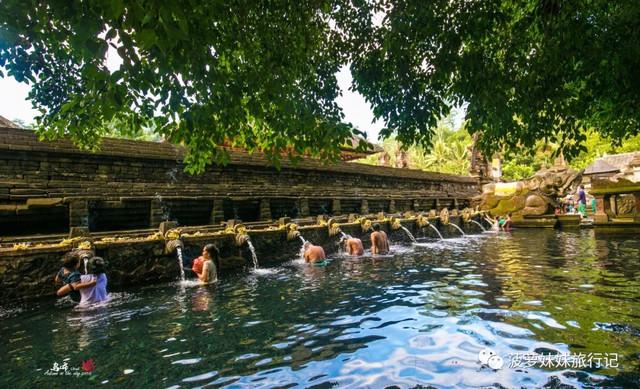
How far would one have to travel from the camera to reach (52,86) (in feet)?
25.8

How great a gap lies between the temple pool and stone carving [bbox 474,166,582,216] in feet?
56.9

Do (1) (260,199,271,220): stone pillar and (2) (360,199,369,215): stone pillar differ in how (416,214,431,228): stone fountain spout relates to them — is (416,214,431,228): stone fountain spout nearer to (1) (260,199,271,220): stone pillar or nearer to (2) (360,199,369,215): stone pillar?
(2) (360,199,369,215): stone pillar

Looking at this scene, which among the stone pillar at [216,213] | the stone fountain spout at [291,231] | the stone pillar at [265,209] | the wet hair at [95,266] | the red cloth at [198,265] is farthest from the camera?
the stone pillar at [265,209]

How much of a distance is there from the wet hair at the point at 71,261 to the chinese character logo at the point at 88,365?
3.59 metres

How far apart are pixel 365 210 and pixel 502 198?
43.1ft

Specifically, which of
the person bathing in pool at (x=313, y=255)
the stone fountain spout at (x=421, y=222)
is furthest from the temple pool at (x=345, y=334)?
the stone fountain spout at (x=421, y=222)

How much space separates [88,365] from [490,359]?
4.80 meters

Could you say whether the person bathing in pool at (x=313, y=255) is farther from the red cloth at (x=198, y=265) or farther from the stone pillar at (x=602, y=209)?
the stone pillar at (x=602, y=209)

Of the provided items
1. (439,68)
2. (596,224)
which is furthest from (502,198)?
(439,68)

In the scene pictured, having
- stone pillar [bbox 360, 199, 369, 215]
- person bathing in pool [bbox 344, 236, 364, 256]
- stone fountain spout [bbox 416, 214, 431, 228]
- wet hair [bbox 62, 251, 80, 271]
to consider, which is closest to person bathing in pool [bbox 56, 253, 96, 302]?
wet hair [bbox 62, 251, 80, 271]

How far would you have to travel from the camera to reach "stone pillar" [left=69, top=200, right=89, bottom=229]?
33.5ft

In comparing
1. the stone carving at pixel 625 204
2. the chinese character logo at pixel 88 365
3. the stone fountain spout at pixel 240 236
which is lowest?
the chinese character logo at pixel 88 365

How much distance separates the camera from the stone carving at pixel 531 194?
2450 centimetres

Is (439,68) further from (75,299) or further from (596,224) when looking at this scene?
(596,224)
